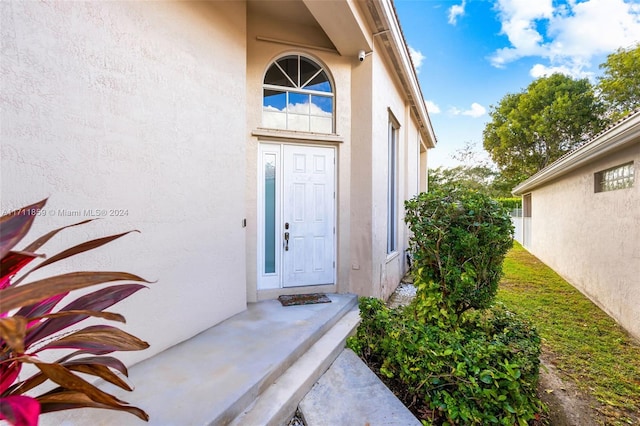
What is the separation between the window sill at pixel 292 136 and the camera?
4.64 m

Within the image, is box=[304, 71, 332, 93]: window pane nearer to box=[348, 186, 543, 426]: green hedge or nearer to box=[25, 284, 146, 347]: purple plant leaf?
box=[348, 186, 543, 426]: green hedge

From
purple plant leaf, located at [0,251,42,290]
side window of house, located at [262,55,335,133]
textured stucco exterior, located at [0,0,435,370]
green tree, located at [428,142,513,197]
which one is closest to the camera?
purple plant leaf, located at [0,251,42,290]

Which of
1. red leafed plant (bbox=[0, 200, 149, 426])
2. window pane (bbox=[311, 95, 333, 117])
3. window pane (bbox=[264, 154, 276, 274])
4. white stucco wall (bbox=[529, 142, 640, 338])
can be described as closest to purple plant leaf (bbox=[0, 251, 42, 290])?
red leafed plant (bbox=[0, 200, 149, 426])

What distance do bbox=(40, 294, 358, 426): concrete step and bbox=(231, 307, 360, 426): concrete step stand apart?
6cm

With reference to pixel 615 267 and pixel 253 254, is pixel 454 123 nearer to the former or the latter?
pixel 615 267

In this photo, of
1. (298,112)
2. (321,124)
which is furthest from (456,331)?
(298,112)

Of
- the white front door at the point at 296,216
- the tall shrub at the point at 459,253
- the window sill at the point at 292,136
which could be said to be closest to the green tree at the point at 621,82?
the tall shrub at the point at 459,253

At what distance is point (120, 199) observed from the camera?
8.89 feet

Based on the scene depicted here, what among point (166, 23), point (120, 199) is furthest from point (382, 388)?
point (166, 23)

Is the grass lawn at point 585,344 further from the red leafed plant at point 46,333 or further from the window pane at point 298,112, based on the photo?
the window pane at point 298,112

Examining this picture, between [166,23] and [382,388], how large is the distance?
4.38m

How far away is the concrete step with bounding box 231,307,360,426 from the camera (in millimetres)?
2268

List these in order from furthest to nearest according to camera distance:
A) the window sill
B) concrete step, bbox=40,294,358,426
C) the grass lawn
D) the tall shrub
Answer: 1. the window sill
2. the tall shrub
3. the grass lawn
4. concrete step, bbox=40,294,358,426

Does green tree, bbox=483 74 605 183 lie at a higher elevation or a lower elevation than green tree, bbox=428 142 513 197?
higher
